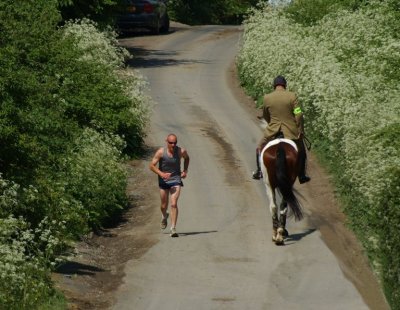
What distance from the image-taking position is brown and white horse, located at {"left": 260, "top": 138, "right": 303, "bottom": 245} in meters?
19.4

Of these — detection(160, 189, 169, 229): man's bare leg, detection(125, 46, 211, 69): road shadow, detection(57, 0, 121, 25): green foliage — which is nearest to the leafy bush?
detection(160, 189, 169, 229): man's bare leg

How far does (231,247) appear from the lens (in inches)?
757

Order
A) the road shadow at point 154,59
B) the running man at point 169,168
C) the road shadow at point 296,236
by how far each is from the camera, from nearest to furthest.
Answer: the road shadow at point 296,236 < the running man at point 169,168 < the road shadow at point 154,59

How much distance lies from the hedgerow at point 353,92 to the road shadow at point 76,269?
4368 millimetres

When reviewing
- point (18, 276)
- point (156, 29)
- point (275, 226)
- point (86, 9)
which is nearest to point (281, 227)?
point (275, 226)

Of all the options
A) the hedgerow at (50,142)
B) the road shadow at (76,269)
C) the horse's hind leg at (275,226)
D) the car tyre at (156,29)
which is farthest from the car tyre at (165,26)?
the road shadow at (76,269)

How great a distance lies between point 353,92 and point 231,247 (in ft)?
23.9

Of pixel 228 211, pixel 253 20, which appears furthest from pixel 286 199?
pixel 253 20

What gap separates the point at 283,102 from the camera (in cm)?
2016

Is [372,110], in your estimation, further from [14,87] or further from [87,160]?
[14,87]

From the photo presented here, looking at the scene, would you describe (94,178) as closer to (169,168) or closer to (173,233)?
(169,168)

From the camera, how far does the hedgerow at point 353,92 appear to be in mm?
17816

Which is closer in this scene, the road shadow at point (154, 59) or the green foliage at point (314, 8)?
the green foliage at point (314, 8)

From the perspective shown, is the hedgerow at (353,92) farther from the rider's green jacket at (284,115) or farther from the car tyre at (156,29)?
the car tyre at (156,29)
